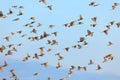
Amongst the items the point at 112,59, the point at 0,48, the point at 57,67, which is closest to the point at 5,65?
the point at 0,48

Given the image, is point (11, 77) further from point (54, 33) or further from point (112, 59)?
point (112, 59)

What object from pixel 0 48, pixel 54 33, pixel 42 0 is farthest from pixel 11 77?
pixel 42 0

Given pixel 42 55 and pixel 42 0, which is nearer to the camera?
pixel 42 0

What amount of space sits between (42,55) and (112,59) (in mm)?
9110

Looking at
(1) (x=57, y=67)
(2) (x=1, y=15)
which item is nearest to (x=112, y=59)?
(1) (x=57, y=67)

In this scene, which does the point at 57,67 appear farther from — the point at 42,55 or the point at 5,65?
the point at 5,65

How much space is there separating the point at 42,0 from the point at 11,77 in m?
12.3

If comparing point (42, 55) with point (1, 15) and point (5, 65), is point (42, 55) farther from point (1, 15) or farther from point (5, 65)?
point (1, 15)

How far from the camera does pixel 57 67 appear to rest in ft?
166

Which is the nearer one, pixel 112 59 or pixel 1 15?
pixel 1 15

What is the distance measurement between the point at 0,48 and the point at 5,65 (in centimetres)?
368

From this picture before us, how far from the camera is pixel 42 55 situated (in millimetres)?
50500

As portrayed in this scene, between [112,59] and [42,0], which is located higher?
[42,0]

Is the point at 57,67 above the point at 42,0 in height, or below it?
below
